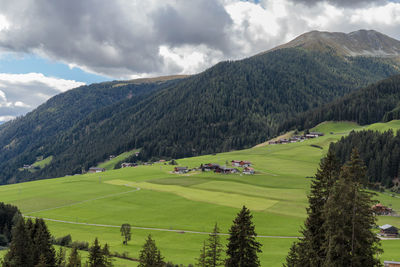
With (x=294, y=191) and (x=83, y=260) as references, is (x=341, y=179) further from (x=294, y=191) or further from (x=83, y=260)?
(x=294, y=191)

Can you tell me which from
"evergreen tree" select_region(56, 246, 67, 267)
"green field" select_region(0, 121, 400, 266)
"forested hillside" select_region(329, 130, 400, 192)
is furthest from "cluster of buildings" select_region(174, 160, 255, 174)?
"evergreen tree" select_region(56, 246, 67, 267)

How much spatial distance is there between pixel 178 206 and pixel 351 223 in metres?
86.6

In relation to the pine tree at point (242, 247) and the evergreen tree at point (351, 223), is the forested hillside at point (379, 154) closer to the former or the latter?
the pine tree at point (242, 247)

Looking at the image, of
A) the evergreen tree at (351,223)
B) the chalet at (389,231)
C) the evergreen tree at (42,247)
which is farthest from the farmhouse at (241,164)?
the evergreen tree at (351,223)

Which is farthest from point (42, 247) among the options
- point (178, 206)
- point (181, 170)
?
point (181, 170)

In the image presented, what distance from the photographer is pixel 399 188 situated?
427 feet

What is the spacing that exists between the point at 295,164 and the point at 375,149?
1557 inches

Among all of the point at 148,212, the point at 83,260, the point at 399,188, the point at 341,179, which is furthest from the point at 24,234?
the point at 399,188

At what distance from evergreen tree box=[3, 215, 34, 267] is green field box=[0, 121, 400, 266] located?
15.7 meters

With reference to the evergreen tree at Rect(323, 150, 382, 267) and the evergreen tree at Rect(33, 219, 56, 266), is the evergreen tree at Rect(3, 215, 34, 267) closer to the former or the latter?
the evergreen tree at Rect(33, 219, 56, 266)

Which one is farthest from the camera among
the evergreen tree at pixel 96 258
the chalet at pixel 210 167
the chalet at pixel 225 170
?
the chalet at pixel 210 167

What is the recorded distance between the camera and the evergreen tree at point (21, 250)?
43.4 meters

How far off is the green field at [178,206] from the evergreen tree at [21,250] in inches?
619

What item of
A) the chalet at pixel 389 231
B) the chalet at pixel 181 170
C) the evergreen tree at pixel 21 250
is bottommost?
the chalet at pixel 389 231
